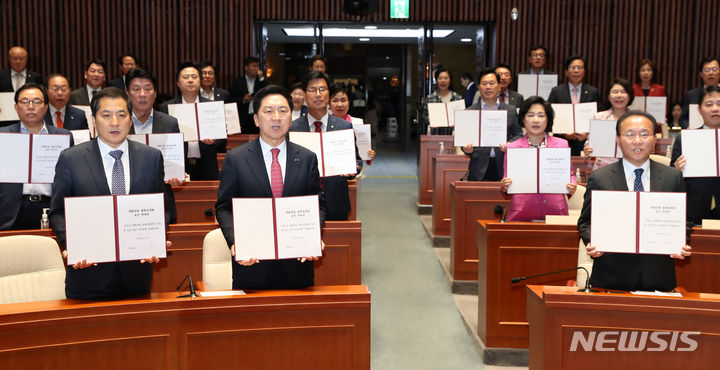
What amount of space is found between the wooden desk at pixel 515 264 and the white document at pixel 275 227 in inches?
72.0

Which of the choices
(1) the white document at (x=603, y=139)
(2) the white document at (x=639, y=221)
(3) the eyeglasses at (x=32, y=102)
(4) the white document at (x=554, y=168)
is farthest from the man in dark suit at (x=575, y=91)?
(3) the eyeglasses at (x=32, y=102)

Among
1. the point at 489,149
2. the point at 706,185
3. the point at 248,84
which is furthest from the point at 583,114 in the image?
the point at 248,84

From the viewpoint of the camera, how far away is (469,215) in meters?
5.32

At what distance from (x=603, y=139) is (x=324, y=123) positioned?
2.33 m

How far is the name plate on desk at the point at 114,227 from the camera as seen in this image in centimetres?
248

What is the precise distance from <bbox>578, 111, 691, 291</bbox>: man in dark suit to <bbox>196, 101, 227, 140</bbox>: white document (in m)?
3.12

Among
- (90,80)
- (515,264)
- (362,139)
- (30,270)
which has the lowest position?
(515,264)

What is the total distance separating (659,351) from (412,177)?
324 inches

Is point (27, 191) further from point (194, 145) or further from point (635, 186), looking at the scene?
point (635, 186)

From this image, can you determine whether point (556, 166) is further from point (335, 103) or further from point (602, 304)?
point (335, 103)

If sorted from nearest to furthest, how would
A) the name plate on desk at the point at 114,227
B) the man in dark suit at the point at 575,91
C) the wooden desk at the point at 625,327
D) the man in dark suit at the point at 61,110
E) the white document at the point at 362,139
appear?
the name plate on desk at the point at 114,227
the wooden desk at the point at 625,327
the white document at the point at 362,139
the man in dark suit at the point at 61,110
the man in dark suit at the point at 575,91

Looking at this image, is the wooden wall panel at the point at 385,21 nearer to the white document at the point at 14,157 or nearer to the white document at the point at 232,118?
the white document at the point at 232,118

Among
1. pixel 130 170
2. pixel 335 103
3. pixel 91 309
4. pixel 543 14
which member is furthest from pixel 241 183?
pixel 543 14

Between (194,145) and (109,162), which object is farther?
(194,145)
